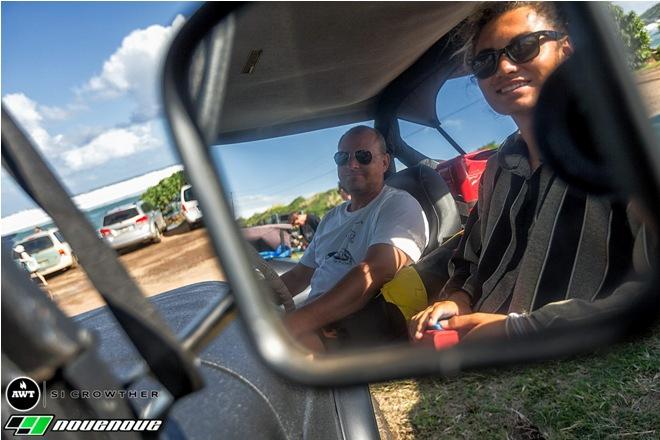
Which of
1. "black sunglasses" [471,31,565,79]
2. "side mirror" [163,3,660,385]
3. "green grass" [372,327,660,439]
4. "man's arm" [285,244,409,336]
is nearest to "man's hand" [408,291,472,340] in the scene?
"man's arm" [285,244,409,336]

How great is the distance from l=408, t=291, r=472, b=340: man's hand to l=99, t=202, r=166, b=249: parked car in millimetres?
941

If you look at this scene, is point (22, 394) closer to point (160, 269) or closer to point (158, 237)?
point (158, 237)

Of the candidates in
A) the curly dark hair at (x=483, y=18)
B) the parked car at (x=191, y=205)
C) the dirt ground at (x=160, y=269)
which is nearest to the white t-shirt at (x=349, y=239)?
the dirt ground at (x=160, y=269)

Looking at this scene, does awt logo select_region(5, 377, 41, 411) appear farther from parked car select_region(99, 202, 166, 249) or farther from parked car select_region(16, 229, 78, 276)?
parked car select_region(99, 202, 166, 249)

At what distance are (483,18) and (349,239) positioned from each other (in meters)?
0.84

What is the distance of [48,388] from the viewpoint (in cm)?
97

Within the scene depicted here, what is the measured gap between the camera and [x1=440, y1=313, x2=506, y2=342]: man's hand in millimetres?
1373

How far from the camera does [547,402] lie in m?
3.44

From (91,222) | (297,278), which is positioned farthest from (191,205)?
(297,278)

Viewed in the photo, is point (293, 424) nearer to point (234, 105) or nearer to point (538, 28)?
point (234, 105)

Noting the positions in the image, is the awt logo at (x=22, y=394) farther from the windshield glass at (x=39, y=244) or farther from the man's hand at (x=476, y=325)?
the man's hand at (x=476, y=325)

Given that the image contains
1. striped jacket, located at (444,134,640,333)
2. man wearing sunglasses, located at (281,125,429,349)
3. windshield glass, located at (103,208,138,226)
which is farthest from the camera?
man wearing sunglasses, located at (281,125,429,349)

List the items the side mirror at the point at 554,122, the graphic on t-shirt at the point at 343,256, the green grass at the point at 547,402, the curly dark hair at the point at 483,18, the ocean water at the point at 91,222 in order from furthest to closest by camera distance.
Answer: the green grass at the point at 547,402 < the graphic on t-shirt at the point at 343,256 < the curly dark hair at the point at 483,18 < the ocean water at the point at 91,222 < the side mirror at the point at 554,122

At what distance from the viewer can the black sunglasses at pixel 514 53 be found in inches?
51.8
